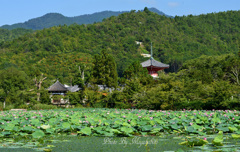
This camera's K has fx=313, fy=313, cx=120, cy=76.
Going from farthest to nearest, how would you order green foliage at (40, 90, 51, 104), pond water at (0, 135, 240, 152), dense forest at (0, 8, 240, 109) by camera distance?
1. green foliage at (40, 90, 51, 104)
2. dense forest at (0, 8, 240, 109)
3. pond water at (0, 135, 240, 152)

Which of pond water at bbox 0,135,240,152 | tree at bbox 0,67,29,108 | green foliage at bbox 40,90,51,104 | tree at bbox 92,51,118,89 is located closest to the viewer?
pond water at bbox 0,135,240,152

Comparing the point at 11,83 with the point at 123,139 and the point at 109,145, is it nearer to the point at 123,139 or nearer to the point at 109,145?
the point at 123,139

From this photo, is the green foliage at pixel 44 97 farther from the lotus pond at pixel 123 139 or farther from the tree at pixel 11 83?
the lotus pond at pixel 123 139

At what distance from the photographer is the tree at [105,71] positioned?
26.0 m

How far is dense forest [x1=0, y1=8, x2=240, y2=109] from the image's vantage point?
814 inches

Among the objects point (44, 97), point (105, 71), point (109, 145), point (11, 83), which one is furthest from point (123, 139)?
point (11, 83)

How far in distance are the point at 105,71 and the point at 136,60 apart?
15034 mm

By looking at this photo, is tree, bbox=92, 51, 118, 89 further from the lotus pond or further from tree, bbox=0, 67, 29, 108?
the lotus pond

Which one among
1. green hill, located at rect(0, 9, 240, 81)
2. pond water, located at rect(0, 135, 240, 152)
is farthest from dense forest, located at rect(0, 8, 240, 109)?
pond water, located at rect(0, 135, 240, 152)

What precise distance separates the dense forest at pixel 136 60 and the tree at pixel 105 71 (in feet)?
0.28

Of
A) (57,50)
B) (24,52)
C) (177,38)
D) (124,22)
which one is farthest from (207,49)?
(24,52)

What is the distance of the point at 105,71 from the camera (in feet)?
85.9

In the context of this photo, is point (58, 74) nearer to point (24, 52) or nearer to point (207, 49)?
point (24, 52)

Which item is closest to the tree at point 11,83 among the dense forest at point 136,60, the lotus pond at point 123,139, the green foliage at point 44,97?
the dense forest at point 136,60
